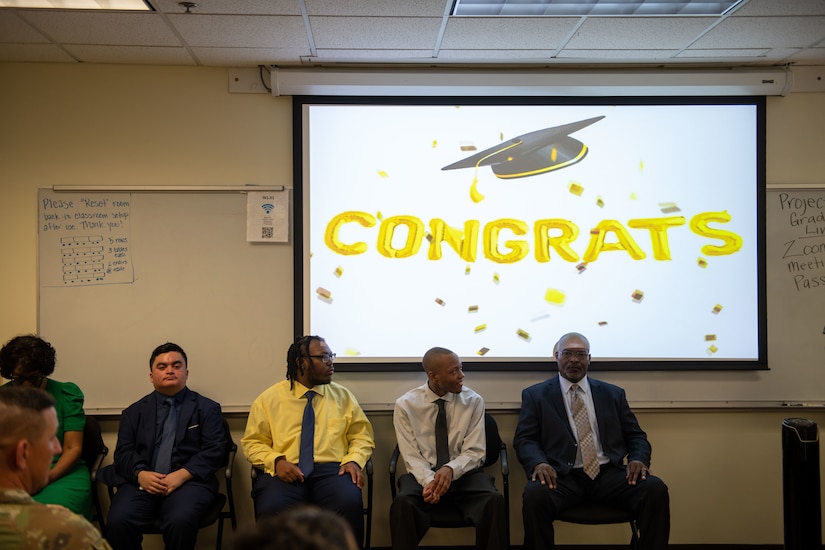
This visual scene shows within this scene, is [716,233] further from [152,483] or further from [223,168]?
[152,483]

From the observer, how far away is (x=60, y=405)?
3.89 m

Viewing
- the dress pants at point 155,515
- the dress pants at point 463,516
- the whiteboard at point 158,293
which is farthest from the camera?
the whiteboard at point 158,293

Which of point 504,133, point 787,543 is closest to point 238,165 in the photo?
point 504,133

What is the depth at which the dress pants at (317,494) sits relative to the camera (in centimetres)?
364

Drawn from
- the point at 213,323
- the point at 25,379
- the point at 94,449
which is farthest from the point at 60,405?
the point at 213,323

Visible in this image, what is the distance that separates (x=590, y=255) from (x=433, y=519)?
179 cm

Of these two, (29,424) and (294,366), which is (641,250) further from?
(29,424)

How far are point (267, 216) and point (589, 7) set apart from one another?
211cm

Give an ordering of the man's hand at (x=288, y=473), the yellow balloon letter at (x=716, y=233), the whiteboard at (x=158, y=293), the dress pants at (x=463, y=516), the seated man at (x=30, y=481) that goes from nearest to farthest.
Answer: the seated man at (x=30, y=481), the dress pants at (x=463, y=516), the man's hand at (x=288, y=473), the whiteboard at (x=158, y=293), the yellow balloon letter at (x=716, y=233)

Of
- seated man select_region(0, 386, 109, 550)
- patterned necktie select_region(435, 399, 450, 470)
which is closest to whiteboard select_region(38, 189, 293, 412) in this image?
patterned necktie select_region(435, 399, 450, 470)

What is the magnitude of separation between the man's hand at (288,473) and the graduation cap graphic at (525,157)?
1.92m

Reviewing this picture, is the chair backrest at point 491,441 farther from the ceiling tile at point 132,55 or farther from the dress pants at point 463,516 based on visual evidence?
the ceiling tile at point 132,55

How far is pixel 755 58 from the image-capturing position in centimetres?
427

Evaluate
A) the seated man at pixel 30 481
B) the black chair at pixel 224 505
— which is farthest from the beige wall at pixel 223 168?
the seated man at pixel 30 481
